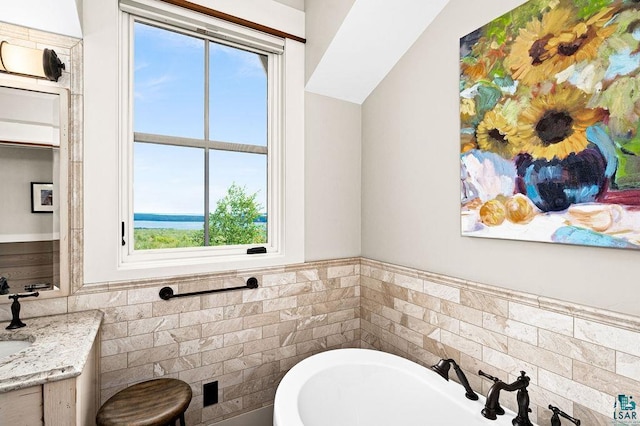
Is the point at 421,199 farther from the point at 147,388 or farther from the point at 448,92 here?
the point at 147,388

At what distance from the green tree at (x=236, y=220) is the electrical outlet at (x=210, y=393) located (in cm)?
81

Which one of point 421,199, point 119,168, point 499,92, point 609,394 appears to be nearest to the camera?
point 609,394

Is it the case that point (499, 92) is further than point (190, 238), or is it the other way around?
point (190, 238)

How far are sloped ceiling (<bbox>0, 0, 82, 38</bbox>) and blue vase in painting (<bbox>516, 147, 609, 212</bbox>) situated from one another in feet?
6.58

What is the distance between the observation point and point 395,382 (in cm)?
170

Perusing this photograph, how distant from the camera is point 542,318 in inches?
50.8

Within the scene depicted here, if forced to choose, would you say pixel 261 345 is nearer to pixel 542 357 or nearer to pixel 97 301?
pixel 97 301

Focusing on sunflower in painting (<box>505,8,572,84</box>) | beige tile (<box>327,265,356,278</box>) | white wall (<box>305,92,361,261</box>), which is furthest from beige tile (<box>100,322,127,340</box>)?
sunflower in painting (<box>505,8,572,84</box>)

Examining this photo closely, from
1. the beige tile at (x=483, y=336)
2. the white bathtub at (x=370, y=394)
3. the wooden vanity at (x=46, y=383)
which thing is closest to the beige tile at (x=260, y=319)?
the white bathtub at (x=370, y=394)

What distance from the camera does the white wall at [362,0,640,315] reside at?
1170 mm

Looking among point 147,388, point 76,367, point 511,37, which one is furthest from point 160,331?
point 511,37

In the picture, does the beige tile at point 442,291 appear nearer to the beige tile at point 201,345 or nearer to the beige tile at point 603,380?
the beige tile at point 603,380

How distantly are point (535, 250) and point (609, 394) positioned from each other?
54 cm

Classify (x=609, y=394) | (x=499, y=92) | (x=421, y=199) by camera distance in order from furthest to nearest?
(x=421, y=199), (x=499, y=92), (x=609, y=394)
